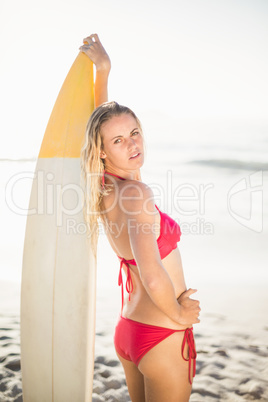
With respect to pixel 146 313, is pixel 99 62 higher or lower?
higher

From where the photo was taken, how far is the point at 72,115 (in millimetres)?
1932

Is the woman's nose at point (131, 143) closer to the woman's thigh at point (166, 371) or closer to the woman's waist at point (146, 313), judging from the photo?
the woman's waist at point (146, 313)

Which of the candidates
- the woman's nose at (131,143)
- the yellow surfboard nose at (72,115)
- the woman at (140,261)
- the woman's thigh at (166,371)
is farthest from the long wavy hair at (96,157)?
the woman's thigh at (166,371)

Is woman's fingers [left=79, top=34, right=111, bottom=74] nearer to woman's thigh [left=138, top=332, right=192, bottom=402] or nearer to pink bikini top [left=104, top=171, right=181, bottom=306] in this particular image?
pink bikini top [left=104, top=171, right=181, bottom=306]

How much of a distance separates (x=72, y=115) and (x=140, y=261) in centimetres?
101

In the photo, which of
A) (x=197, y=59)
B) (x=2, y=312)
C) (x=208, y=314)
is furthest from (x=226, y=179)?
(x=2, y=312)

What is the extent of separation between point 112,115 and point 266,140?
11149 millimetres

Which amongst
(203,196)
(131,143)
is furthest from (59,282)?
(203,196)

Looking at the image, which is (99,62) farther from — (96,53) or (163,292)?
(163,292)

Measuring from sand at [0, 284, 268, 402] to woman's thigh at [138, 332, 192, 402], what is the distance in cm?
118

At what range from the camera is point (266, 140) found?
38.2 feet

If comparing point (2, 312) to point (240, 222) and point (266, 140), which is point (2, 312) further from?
point (266, 140)

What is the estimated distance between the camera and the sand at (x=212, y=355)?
2.44 meters

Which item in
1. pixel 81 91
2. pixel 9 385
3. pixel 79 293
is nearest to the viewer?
pixel 79 293
